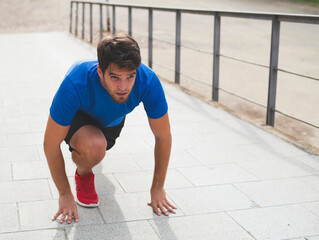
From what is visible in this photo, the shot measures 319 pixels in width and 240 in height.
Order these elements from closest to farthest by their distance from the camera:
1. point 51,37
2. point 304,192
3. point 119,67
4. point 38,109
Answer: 1. point 119,67
2. point 304,192
3. point 38,109
4. point 51,37

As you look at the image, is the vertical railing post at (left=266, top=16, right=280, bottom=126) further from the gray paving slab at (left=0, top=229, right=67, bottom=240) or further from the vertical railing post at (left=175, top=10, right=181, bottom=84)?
→ the gray paving slab at (left=0, top=229, right=67, bottom=240)

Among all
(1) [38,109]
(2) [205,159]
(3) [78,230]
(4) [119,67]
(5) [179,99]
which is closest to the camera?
(4) [119,67]

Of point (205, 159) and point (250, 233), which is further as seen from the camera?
point (205, 159)

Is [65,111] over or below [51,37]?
over

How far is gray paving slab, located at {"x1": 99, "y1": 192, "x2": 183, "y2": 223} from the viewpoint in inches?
116

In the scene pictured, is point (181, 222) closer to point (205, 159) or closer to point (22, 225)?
point (22, 225)

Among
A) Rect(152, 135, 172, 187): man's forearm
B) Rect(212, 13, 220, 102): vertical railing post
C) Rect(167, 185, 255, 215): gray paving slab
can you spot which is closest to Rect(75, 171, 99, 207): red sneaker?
Rect(152, 135, 172, 187): man's forearm

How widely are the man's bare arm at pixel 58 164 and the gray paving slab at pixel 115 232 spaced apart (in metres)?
0.12

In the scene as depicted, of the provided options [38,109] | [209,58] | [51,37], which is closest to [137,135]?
[38,109]

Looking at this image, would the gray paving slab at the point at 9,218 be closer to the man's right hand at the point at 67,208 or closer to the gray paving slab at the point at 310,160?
the man's right hand at the point at 67,208

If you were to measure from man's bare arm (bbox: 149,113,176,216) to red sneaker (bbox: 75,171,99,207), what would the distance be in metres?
0.35

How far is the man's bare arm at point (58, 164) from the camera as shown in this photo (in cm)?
266

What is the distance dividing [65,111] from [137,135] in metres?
2.15

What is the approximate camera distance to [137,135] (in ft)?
15.5
